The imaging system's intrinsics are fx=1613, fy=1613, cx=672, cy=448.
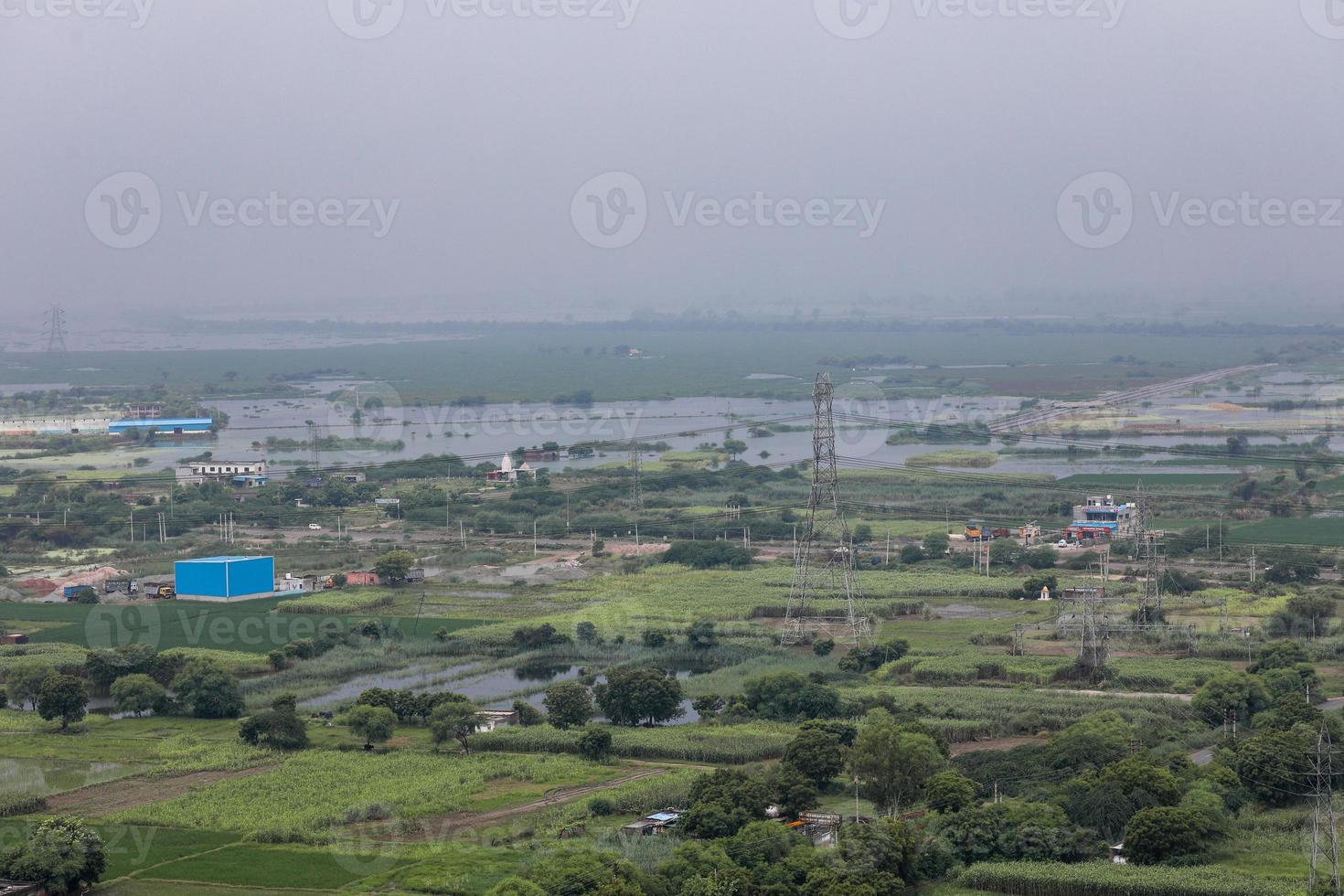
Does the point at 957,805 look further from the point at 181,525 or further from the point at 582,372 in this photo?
the point at 582,372

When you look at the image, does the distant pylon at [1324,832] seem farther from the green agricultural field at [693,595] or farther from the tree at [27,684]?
the tree at [27,684]

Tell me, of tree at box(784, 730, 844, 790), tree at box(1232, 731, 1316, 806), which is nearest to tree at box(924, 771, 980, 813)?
tree at box(784, 730, 844, 790)

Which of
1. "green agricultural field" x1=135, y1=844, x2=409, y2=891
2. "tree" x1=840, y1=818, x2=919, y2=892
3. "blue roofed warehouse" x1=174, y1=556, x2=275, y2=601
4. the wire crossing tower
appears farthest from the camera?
"blue roofed warehouse" x1=174, y1=556, x2=275, y2=601

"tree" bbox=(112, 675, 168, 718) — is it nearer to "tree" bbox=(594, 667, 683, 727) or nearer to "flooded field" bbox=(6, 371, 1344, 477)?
"tree" bbox=(594, 667, 683, 727)

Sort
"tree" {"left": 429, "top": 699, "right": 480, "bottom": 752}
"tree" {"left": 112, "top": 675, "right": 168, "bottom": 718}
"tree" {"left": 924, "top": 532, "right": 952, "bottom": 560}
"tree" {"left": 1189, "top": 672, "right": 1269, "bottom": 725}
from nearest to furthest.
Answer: "tree" {"left": 429, "top": 699, "right": 480, "bottom": 752} < "tree" {"left": 1189, "top": 672, "right": 1269, "bottom": 725} < "tree" {"left": 112, "top": 675, "right": 168, "bottom": 718} < "tree" {"left": 924, "top": 532, "right": 952, "bottom": 560}

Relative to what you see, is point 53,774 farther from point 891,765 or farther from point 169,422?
point 169,422

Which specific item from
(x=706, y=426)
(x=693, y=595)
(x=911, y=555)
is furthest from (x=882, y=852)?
(x=706, y=426)
